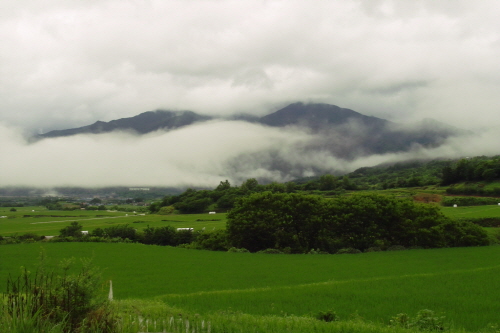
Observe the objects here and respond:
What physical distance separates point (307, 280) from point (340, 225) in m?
19.0

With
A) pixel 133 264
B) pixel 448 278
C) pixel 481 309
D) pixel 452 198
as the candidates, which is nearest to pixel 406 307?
pixel 481 309

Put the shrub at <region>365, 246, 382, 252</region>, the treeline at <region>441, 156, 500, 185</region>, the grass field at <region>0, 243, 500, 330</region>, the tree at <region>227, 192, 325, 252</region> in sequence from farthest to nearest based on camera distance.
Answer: the treeline at <region>441, 156, 500, 185</region> < the tree at <region>227, 192, 325, 252</region> < the shrub at <region>365, 246, 382, 252</region> < the grass field at <region>0, 243, 500, 330</region>

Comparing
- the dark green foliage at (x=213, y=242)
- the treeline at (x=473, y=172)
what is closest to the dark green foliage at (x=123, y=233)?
the dark green foliage at (x=213, y=242)

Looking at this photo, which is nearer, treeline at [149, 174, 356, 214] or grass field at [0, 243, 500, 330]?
grass field at [0, 243, 500, 330]

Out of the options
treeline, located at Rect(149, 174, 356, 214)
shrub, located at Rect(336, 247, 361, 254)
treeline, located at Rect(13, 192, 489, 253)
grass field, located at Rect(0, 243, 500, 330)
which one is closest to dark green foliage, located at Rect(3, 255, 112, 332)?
grass field, located at Rect(0, 243, 500, 330)

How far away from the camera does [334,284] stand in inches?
640

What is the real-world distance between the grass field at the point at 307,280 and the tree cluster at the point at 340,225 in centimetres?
331

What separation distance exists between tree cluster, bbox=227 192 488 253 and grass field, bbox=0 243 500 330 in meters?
3.31

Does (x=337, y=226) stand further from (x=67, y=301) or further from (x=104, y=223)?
(x=104, y=223)

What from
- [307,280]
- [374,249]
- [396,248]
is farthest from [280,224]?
[307,280]

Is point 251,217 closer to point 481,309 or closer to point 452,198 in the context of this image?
point 481,309

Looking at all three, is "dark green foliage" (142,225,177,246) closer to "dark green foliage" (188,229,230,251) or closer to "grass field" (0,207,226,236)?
"grass field" (0,207,226,236)

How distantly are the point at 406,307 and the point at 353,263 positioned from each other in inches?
572

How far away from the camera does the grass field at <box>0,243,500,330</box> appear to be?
12.0 meters
